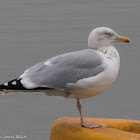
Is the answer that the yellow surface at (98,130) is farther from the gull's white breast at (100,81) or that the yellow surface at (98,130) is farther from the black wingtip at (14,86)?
the black wingtip at (14,86)

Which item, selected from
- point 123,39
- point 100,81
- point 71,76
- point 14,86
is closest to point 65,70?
point 71,76

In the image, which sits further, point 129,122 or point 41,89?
point 129,122

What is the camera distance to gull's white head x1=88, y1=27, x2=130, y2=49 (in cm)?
509

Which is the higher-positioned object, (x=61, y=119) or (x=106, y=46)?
(x=106, y=46)

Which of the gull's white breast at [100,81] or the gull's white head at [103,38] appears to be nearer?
the gull's white breast at [100,81]

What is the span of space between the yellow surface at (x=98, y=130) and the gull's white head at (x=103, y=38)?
0.65 metres

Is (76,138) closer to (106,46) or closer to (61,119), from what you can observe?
(61,119)

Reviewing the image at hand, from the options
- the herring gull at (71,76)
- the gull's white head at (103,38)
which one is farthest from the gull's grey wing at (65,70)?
the gull's white head at (103,38)

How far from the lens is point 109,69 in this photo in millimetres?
4965

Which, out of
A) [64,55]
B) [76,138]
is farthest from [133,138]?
[64,55]

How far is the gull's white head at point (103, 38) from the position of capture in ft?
16.7

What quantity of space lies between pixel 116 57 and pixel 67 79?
456 millimetres

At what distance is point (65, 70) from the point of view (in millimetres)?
4926

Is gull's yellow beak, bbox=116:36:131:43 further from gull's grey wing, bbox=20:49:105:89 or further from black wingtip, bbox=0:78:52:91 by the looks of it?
black wingtip, bbox=0:78:52:91
